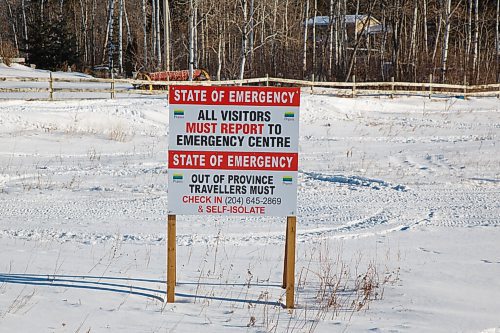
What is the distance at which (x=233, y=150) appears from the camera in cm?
544

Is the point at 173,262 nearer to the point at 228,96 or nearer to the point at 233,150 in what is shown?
the point at 233,150

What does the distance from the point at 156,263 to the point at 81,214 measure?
9.73ft

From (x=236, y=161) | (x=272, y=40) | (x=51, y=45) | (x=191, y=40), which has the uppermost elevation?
(x=51, y=45)

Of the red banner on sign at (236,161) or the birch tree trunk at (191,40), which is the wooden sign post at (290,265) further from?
the birch tree trunk at (191,40)

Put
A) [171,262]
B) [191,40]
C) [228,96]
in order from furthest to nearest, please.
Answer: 1. [191,40]
2. [171,262]
3. [228,96]

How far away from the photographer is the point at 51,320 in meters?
4.89

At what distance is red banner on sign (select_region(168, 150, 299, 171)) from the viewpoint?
214 inches

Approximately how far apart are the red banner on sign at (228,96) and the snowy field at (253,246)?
5.71ft

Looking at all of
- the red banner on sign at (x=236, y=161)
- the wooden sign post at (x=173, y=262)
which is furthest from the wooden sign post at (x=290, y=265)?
the red banner on sign at (x=236, y=161)

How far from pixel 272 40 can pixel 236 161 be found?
1289 inches

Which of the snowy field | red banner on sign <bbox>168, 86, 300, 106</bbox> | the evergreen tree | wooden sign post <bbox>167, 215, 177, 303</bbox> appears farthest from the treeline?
wooden sign post <bbox>167, 215, 177, 303</bbox>

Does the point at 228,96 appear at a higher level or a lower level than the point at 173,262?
higher

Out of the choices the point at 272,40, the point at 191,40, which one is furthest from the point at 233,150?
the point at 272,40

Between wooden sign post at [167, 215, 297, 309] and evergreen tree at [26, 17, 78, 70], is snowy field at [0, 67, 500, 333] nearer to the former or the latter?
wooden sign post at [167, 215, 297, 309]
